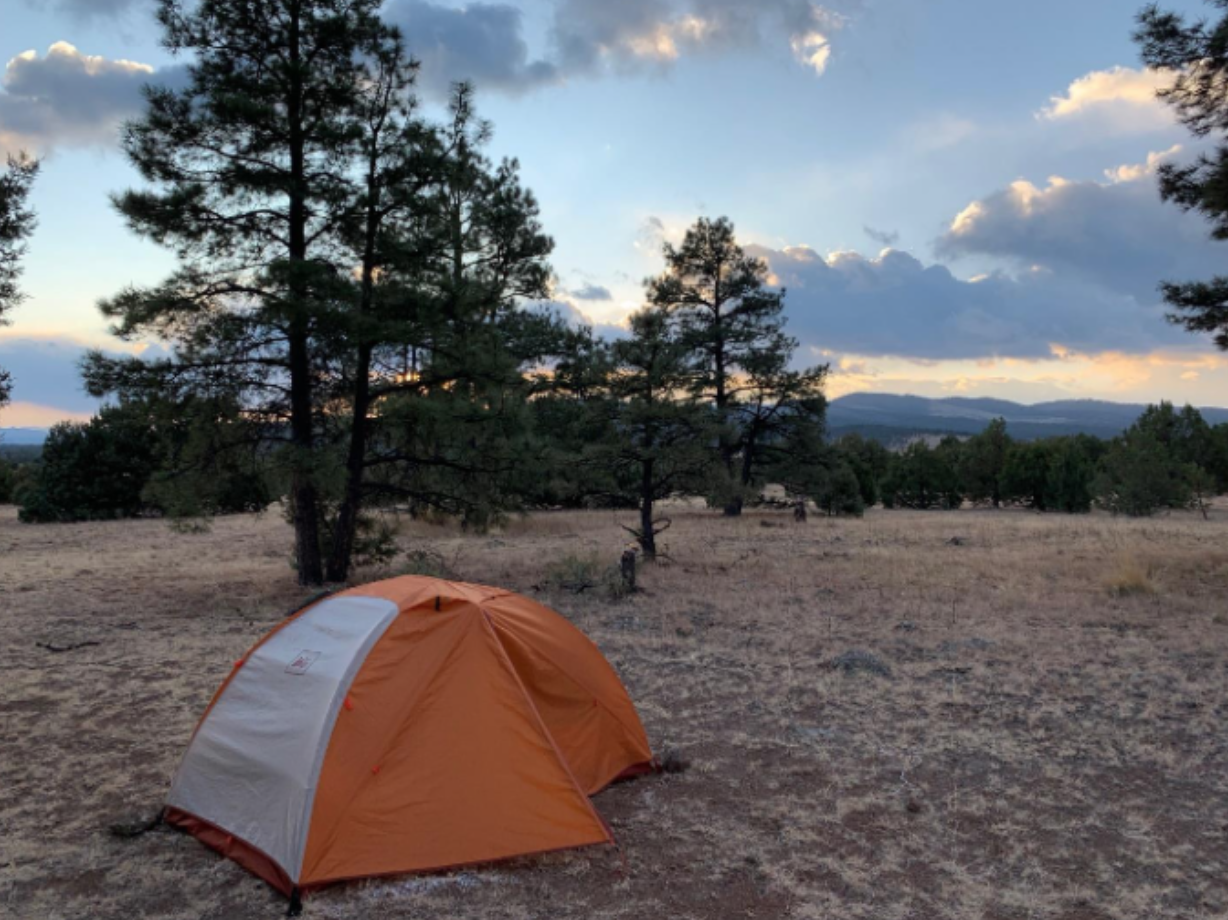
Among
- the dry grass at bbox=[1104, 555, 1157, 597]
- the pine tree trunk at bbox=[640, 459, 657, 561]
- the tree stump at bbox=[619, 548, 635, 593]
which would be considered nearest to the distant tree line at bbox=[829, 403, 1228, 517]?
the pine tree trunk at bbox=[640, 459, 657, 561]

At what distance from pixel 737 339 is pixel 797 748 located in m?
22.8

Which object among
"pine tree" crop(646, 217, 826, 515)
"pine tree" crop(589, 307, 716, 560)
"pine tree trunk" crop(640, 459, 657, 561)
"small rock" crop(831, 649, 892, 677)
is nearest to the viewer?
"small rock" crop(831, 649, 892, 677)

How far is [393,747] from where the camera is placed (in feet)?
15.8

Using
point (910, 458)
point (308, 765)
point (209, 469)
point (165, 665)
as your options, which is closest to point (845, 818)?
point (308, 765)

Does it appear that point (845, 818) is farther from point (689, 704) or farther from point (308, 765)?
point (308, 765)

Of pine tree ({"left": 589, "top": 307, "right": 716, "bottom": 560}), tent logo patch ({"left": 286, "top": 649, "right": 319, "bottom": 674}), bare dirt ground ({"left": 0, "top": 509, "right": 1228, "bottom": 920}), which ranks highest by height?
pine tree ({"left": 589, "top": 307, "right": 716, "bottom": 560})

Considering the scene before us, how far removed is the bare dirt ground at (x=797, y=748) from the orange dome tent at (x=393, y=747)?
18cm

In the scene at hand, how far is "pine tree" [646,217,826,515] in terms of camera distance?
2797 centimetres

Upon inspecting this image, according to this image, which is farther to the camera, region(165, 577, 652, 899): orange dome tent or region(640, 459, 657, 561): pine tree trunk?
region(640, 459, 657, 561): pine tree trunk

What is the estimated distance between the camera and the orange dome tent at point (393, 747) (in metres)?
4.59

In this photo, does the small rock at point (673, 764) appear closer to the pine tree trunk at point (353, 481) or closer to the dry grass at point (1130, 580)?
the pine tree trunk at point (353, 481)

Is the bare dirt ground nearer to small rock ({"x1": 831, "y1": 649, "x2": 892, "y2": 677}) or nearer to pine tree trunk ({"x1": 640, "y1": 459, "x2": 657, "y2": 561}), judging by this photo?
small rock ({"x1": 831, "y1": 649, "x2": 892, "y2": 677})

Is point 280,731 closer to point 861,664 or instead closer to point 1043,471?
point 861,664

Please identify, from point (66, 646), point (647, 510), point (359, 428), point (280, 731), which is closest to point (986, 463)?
point (647, 510)
